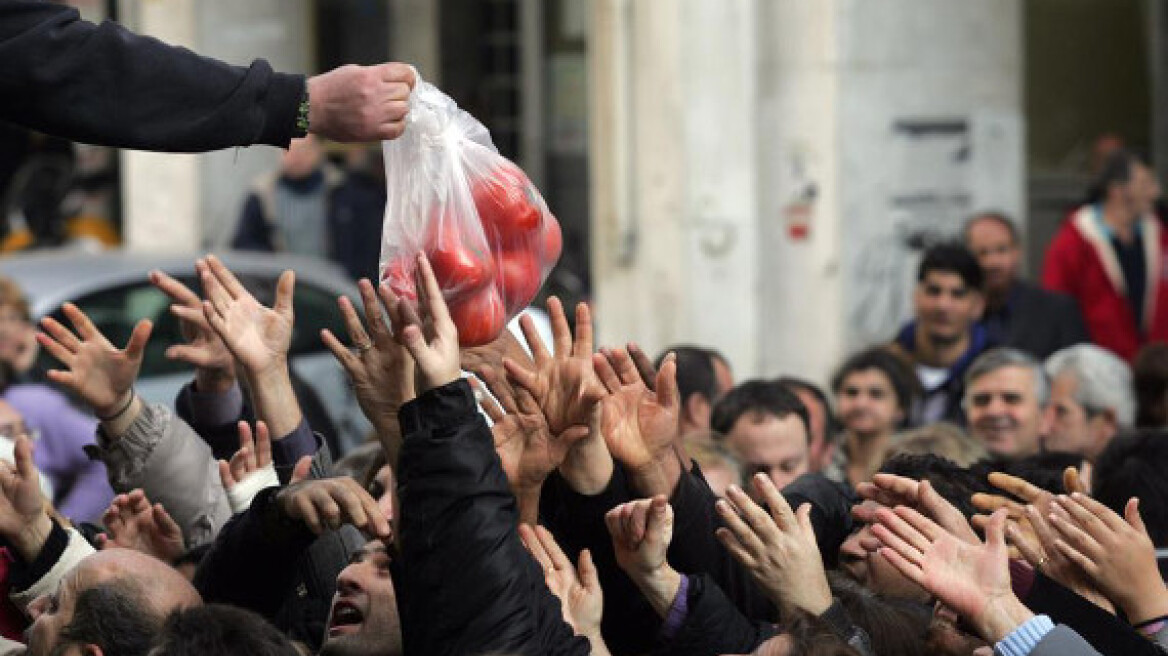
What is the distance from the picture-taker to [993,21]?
13.0 meters

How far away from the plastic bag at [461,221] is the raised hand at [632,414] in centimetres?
23

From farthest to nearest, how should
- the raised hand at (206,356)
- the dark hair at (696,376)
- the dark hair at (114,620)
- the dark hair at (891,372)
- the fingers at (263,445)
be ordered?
the dark hair at (891,372) → the dark hair at (696,376) → the raised hand at (206,356) → the fingers at (263,445) → the dark hair at (114,620)

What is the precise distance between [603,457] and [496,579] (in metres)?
0.61

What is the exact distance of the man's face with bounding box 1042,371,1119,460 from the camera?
8648 mm

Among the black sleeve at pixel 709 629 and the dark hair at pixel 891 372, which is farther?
the dark hair at pixel 891 372

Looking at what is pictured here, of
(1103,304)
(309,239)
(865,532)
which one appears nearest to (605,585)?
(865,532)

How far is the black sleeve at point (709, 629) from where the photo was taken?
4.67 meters

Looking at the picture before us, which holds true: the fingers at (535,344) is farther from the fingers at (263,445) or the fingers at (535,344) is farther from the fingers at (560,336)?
the fingers at (263,445)

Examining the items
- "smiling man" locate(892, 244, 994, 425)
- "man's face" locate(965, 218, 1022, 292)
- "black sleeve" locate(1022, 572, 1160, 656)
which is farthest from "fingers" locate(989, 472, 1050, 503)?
"man's face" locate(965, 218, 1022, 292)

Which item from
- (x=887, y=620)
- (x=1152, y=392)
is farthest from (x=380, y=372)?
(x=1152, y=392)

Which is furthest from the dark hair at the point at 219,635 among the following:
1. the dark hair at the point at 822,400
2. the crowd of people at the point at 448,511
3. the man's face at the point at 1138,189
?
the man's face at the point at 1138,189

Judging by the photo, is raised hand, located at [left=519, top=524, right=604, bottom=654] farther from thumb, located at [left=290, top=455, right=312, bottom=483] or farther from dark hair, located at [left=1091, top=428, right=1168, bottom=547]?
dark hair, located at [left=1091, top=428, right=1168, bottom=547]

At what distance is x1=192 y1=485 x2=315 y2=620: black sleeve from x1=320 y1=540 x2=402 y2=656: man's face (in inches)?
5.7

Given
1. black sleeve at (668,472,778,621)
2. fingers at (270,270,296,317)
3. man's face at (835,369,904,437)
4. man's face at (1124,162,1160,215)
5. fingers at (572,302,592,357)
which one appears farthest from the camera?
man's face at (1124,162,1160,215)
